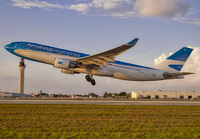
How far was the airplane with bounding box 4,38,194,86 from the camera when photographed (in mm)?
34719

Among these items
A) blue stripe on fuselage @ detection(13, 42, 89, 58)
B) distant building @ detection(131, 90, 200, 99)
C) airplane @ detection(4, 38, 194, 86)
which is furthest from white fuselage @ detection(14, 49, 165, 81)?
distant building @ detection(131, 90, 200, 99)

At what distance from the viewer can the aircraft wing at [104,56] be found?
29655 mm

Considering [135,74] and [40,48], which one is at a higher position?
[40,48]

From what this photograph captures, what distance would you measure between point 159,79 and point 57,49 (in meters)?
19.2

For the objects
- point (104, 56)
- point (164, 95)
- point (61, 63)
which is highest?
point (104, 56)

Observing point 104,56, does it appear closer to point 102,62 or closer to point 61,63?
point 102,62

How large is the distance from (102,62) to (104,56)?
80.2 inches

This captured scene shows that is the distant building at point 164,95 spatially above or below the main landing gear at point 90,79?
below

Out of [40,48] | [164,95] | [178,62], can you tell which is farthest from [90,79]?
[164,95]

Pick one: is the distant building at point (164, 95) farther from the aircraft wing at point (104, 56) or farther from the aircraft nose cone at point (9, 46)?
the aircraft nose cone at point (9, 46)

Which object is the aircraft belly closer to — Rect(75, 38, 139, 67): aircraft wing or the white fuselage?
the white fuselage

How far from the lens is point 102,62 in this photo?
117 feet

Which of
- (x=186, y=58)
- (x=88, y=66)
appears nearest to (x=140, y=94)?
(x=186, y=58)

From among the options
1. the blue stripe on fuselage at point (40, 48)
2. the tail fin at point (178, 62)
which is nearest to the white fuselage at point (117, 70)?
the blue stripe on fuselage at point (40, 48)
